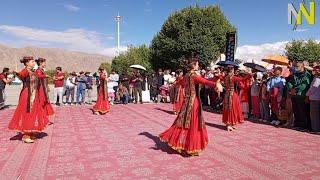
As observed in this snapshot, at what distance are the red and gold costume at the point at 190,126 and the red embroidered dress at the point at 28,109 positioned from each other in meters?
3.10

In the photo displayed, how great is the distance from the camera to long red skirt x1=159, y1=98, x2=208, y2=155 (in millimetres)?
7355

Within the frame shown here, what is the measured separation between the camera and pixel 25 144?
8688 mm

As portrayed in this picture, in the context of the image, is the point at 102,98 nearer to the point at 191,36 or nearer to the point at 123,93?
the point at 123,93

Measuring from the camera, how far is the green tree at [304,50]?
50.0 meters

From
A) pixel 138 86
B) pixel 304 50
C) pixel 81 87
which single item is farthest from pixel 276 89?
pixel 304 50

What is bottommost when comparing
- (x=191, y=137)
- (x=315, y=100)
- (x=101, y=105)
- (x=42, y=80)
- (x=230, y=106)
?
(x=191, y=137)

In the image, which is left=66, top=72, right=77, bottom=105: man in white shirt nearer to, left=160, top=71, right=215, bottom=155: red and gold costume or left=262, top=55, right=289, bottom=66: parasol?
left=262, top=55, right=289, bottom=66: parasol

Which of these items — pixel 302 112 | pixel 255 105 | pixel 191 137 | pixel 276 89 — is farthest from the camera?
pixel 255 105

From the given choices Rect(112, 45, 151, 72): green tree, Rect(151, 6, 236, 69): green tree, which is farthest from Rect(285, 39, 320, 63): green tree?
Rect(112, 45, 151, 72): green tree

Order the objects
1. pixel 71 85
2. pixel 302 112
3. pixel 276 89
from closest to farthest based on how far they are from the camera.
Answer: pixel 302 112 → pixel 276 89 → pixel 71 85

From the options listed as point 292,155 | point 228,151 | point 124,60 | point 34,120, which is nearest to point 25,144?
point 34,120

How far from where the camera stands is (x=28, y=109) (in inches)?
344

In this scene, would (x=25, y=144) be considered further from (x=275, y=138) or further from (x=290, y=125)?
(x=290, y=125)

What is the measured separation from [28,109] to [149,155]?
3096mm
